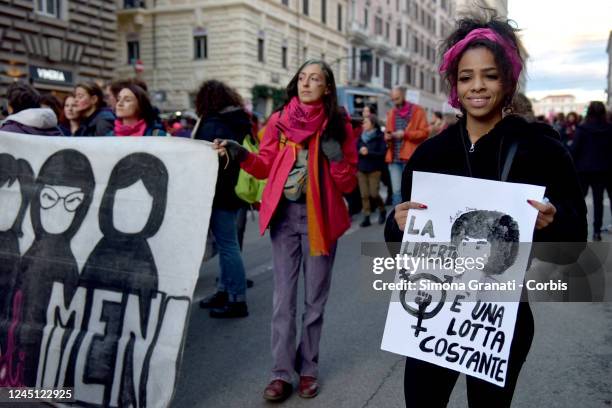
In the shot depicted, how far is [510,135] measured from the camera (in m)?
1.93

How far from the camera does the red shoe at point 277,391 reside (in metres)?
3.30

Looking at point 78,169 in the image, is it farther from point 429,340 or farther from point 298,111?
point 429,340

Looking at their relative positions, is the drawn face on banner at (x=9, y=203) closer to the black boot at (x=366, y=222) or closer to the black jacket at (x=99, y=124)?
the black jacket at (x=99, y=124)

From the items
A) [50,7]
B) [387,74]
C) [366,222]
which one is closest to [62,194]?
[366,222]

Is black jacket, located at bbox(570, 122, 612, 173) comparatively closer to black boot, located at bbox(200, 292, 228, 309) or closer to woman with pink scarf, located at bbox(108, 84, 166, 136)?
black boot, located at bbox(200, 292, 228, 309)

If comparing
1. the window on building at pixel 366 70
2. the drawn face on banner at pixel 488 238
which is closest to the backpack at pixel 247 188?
the drawn face on banner at pixel 488 238

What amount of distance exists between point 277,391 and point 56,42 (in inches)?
712

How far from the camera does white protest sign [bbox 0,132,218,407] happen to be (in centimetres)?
283

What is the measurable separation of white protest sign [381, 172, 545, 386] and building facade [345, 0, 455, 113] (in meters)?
25.8

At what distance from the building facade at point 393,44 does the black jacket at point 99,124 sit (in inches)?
909

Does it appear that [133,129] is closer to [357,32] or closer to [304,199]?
[304,199]

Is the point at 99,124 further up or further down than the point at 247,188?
further up

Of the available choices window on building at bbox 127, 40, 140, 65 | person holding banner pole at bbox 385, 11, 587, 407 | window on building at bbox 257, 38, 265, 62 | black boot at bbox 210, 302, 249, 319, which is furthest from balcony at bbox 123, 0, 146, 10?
person holding banner pole at bbox 385, 11, 587, 407

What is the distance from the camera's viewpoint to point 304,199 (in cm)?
336
